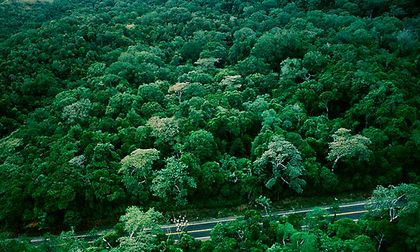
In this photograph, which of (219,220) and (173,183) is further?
(219,220)

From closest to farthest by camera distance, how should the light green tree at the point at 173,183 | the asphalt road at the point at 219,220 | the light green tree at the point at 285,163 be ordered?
the asphalt road at the point at 219,220
the light green tree at the point at 173,183
the light green tree at the point at 285,163

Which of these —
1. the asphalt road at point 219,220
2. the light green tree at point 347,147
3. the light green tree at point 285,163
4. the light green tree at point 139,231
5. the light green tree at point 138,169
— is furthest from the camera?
the light green tree at point 347,147

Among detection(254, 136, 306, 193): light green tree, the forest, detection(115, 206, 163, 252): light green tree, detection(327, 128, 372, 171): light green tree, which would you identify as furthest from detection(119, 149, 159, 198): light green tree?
detection(327, 128, 372, 171): light green tree

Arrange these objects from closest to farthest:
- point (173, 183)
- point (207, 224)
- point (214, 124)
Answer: point (207, 224), point (173, 183), point (214, 124)

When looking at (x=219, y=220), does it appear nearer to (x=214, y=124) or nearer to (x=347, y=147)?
(x=214, y=124)

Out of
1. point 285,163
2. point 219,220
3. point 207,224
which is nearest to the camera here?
point 207,224

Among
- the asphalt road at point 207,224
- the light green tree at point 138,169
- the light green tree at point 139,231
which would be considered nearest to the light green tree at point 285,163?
the asphalt road at point 207,224

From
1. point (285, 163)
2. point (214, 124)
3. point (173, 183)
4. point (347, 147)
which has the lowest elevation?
point (173, 183)

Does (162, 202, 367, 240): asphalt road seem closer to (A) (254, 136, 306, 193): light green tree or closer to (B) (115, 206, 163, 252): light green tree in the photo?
(A) (254, 136, 306, 193): light green tree

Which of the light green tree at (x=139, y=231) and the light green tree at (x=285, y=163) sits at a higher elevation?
the light green tree at (x=285, y=163)

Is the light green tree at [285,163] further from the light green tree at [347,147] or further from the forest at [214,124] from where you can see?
the light green tree at [347,147]

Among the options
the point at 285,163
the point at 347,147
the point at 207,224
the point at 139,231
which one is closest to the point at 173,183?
the point at 207,224
